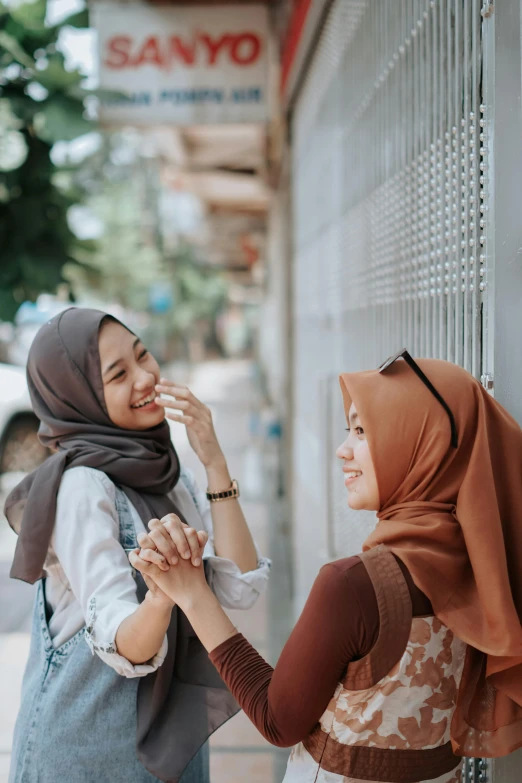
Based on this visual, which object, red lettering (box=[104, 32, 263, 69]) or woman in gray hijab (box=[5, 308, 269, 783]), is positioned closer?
woman in gray hijab (box=[5, 308, 269, 783])

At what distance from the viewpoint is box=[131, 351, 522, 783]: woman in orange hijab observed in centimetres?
145

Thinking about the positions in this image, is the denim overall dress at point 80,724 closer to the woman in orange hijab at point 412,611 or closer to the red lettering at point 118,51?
the woman in orange hijab at point 412,611

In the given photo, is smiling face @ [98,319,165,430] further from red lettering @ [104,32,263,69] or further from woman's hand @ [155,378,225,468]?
red lettering @ [104,32,263,69]

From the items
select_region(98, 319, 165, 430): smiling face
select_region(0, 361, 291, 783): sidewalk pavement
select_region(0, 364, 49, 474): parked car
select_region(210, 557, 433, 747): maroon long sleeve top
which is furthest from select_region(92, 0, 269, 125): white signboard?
select_region(210, 557, 433, 747): maroon long sleeve top

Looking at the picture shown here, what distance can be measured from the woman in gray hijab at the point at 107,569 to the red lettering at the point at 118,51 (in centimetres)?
402

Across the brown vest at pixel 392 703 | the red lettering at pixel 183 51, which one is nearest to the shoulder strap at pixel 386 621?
the brown vest at pixel 392 703

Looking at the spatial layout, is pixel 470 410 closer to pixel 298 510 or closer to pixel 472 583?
pixel 472 583

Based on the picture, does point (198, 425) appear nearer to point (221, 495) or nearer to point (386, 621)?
point (221, 495)

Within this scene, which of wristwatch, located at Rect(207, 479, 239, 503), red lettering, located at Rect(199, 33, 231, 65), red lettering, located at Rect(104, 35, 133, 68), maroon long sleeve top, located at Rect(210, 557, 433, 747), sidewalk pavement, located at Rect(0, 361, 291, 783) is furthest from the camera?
red lettering, located at Rect(199, 33, 231, 65)

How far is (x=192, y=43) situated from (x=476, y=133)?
170 inches

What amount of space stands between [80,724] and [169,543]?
0.60 meters

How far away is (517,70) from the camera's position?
1.74 metres

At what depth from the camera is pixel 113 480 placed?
2.06m

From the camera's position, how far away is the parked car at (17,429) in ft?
28.3
